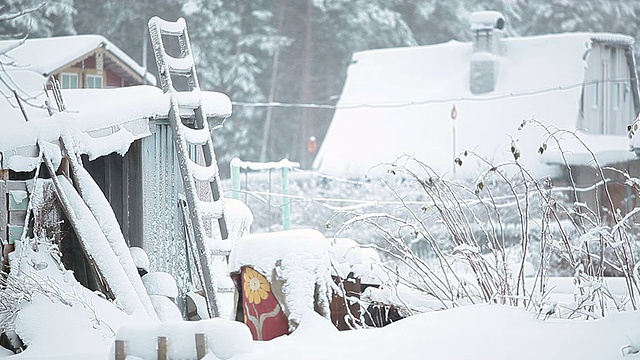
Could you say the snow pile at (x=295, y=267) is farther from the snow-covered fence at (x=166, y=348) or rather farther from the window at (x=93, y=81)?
the window at (x=93, y=81)

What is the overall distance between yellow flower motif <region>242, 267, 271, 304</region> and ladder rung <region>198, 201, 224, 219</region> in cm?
180

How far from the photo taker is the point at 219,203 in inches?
291

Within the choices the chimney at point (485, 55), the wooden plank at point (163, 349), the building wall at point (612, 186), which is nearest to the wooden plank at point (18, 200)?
the wooden plank at point (163, 349)

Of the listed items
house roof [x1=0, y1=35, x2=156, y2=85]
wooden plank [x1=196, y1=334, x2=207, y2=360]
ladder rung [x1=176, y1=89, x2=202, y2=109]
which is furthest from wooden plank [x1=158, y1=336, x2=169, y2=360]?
house roof [x1=0, y1=35, x2=156, y2=85]

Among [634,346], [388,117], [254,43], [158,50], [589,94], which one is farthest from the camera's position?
[254,43]

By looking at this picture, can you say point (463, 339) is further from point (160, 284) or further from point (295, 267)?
point (160, 284)

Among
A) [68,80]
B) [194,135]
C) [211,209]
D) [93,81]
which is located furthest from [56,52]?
[211,209]

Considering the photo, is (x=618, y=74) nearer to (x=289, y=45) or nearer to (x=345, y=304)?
(x=289, y=45)

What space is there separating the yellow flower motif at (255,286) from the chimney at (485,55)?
16842 millimetres

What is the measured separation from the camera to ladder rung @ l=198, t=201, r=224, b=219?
7.18 m

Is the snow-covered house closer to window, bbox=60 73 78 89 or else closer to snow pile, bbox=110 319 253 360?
snow pile, bbox=110 319 253 360

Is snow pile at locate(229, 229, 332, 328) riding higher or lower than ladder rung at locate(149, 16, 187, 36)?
lower

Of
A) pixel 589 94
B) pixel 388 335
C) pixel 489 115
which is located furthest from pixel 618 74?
pixel 388 335

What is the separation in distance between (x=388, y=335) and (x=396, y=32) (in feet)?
96.1
